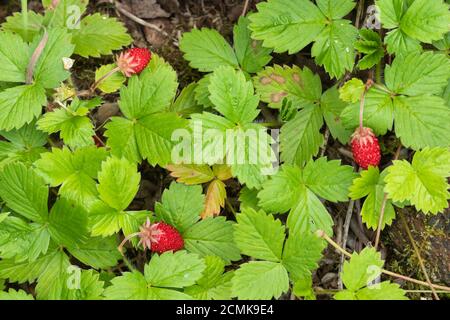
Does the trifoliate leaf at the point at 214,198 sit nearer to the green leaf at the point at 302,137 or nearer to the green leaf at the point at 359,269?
the green leaf at the point at 302,137

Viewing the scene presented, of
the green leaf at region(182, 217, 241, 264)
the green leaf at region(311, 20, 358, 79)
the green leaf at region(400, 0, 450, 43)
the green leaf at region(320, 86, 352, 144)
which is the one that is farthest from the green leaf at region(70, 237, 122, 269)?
the green leaf at region(400, 0, 450, 43)

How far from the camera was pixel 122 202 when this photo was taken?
2328mm

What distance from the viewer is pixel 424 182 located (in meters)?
2.25

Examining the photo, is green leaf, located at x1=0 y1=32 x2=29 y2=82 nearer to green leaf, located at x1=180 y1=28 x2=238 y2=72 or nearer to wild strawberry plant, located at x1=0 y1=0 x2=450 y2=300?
wild strawberry plant, located at x1=0 y1=0 x2=450 y2=300

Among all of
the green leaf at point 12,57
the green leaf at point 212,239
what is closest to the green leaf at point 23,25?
the green leaf at point 12,57

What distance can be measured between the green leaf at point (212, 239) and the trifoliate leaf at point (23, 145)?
0.74 m

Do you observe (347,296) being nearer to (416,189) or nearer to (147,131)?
(416,189)

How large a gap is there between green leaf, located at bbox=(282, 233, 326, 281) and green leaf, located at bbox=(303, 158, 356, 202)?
217 mm

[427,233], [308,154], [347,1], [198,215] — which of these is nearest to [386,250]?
[427,233]

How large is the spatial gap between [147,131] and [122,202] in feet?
1.03

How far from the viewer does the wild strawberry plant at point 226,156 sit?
2.24 meters

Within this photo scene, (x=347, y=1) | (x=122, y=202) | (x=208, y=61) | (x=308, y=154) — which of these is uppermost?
(x=347, y=1)

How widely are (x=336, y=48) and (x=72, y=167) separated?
3.95 ft

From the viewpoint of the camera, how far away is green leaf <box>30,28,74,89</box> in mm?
2422
